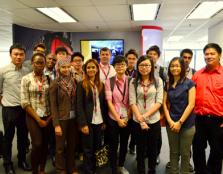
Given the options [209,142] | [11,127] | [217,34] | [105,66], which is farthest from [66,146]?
[217,34]

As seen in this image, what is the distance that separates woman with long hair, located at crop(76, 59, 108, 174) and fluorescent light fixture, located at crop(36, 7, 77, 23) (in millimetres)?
2981

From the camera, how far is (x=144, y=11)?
5.47m

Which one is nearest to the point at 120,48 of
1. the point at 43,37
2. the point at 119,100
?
the point at 43,37

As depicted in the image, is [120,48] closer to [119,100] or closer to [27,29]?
[27,29]

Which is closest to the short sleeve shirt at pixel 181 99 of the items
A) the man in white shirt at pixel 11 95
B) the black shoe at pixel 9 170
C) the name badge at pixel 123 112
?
the name badge at pixel 123 112

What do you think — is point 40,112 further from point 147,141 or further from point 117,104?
point 147,141

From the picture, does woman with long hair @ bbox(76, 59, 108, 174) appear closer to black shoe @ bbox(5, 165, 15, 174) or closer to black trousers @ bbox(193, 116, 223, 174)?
black shoe @ bbox(5, 165, 15, 174)

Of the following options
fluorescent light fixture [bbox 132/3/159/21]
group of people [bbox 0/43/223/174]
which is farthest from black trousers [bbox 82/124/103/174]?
fluorescent light fixture [bbox 132/3/159/21]

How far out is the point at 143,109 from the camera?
2.70m

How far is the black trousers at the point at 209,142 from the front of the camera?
99.7 inches

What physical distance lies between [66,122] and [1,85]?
1.01 m

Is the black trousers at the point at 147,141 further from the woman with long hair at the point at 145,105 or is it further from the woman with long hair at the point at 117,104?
the woman with long hair at the point at 117,104

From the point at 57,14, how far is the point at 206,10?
362cm

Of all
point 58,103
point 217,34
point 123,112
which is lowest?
point 123,112
